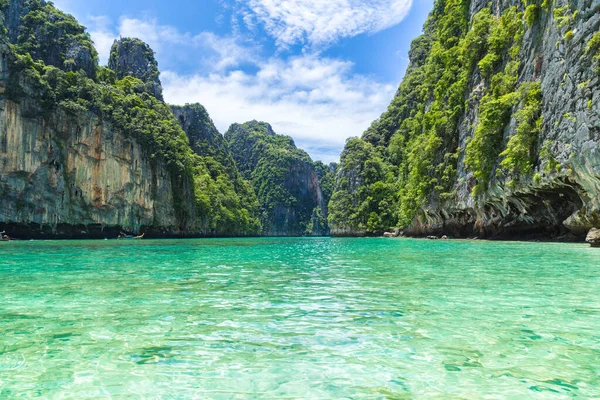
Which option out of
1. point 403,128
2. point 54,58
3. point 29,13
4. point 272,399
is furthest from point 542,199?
point 29,13

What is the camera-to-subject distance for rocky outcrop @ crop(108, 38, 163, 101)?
81.9 meters

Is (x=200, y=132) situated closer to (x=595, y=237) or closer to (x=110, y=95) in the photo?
(x=110, y=95)

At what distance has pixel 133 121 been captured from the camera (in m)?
55.2

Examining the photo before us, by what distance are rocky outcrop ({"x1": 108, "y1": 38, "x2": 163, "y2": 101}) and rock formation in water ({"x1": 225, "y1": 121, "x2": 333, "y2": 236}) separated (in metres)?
56.8

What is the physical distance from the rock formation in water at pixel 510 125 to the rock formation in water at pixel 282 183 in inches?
3094

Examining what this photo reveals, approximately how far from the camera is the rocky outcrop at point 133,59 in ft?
269

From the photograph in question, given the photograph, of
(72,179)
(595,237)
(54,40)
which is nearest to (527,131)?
(595,237)

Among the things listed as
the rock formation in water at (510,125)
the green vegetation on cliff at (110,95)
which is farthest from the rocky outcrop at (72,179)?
the rock formation in water at (510,125)

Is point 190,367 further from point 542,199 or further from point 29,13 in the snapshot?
point 29,13

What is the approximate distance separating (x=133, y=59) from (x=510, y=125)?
80174 mm

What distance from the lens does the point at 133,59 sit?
8300 cm

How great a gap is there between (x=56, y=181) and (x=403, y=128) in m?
51.9

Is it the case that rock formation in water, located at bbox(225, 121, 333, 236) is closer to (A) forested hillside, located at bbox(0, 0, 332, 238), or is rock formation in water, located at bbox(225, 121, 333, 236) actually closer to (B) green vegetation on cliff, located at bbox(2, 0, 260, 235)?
(B) green vegetation on cliff, located at bbox(2, 0, 260, 235)

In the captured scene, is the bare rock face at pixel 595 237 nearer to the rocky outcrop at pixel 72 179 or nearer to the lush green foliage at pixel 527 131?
the lush green foliage at pixel 527 131
